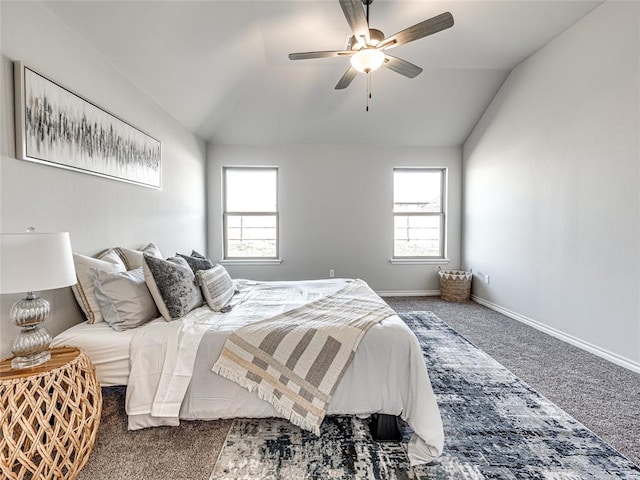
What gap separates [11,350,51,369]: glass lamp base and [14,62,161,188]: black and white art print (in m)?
1.02

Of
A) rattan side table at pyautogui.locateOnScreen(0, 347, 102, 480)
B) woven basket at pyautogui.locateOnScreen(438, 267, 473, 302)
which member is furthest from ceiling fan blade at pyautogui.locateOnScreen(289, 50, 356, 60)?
woven basket at pyautogui.locateOnScreen(438, 267, 473, 302)

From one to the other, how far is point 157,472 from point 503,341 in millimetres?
3067

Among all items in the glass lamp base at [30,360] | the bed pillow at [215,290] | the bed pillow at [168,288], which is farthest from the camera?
the bed pillow at [215,290]

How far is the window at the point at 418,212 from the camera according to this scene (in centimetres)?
504

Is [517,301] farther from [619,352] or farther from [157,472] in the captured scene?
[157,472]

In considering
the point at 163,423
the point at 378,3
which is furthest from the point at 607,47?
the point at 163,423

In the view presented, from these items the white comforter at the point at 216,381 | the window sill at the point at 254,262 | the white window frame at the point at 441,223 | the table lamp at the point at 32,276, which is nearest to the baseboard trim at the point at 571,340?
the white window frame at the point at 441,223

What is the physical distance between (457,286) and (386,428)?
10.9 feet

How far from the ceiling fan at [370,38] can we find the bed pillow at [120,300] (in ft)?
6.41

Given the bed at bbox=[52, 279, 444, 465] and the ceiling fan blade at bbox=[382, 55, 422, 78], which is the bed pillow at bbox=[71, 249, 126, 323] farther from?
the ceiling fan blade at bbox=[382, 55, 422, 78]

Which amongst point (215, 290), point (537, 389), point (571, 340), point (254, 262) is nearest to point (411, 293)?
point (571, 340)

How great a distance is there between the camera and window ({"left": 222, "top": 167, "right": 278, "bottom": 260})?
491 centimetres

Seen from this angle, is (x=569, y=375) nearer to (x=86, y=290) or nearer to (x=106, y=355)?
(x=106, y=355)

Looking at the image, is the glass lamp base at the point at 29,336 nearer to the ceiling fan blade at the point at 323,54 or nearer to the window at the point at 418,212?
the ceiling fan blade at the point at 323,54
